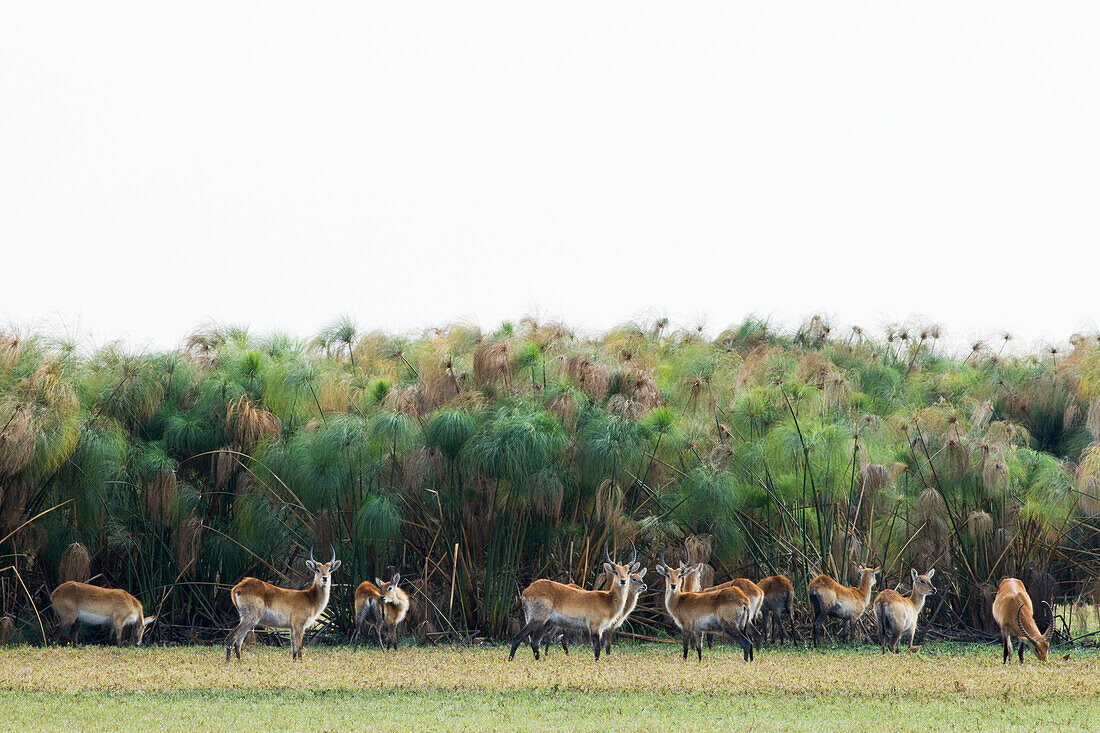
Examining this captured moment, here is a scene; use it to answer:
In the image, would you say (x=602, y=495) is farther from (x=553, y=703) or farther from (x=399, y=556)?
(x=553, y=703)

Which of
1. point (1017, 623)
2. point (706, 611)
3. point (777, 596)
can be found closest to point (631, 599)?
point (706, 611)

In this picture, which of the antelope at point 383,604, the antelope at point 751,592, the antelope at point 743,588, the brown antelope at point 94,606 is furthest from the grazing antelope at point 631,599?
the brown antelope at point 94,606

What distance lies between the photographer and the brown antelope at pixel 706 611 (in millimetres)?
11820

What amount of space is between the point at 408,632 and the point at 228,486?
286 cm

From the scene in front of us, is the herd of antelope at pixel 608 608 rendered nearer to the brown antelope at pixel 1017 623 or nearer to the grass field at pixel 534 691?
the brown antelope at pixel 1017 623

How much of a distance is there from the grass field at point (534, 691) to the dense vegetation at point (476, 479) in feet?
5.32

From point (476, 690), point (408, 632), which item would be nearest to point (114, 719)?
point (476, 690)

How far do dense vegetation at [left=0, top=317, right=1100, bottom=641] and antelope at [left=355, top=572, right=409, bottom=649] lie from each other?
70cm

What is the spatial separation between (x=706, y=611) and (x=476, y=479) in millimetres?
3126

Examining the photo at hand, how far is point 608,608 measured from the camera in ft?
39.1

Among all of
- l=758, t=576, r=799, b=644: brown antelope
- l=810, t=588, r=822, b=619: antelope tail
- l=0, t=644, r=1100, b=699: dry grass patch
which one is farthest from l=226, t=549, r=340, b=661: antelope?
l=810, t=588, r=822, b=619: antelope tail

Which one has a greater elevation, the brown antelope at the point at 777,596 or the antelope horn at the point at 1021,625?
the antelope horn at the point at 1021,625

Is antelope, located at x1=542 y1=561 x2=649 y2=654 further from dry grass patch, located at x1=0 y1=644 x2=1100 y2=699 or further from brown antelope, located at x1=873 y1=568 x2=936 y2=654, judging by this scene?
brown antelope, located at x1=873 y1=568 x2=936 y2=654

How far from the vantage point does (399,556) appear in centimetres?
1397
